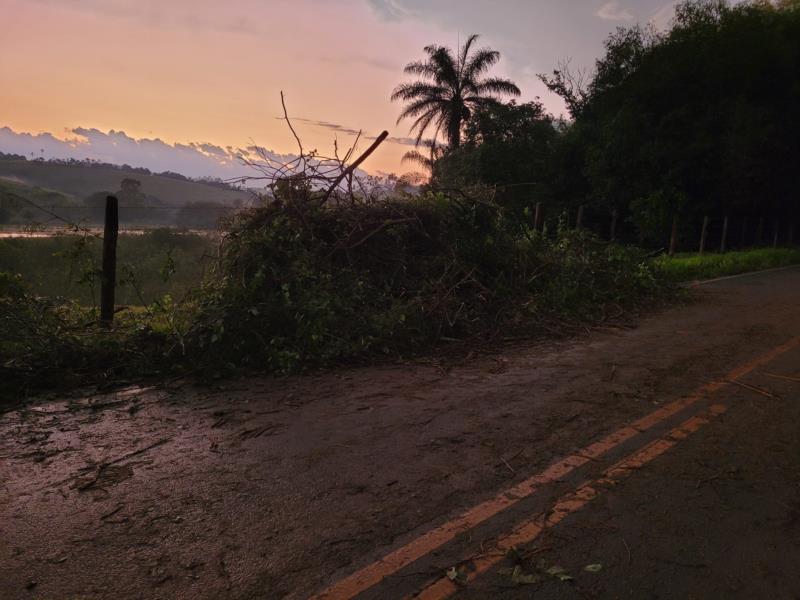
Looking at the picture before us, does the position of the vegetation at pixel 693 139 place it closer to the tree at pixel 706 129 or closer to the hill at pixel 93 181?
the tree at pixel 706 129

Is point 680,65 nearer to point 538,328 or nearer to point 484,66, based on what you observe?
point 484,66

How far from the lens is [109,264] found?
7582 mm

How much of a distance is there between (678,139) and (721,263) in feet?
33.5

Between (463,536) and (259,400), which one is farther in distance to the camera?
(259,400)

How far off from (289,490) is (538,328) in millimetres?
5299

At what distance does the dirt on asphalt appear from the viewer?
8.55 ft

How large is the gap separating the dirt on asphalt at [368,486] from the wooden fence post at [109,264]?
2.50m

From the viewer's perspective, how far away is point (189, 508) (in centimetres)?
319

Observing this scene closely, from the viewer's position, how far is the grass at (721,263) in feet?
50.5

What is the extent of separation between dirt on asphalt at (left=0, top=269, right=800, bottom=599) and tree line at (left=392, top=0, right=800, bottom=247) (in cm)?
1712

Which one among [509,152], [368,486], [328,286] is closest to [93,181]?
[509,152]

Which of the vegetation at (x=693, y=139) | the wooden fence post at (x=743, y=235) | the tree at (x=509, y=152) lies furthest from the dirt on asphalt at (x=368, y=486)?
the tree at (x=509, y=152)

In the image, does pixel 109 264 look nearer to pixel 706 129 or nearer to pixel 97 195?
pixel 97 195

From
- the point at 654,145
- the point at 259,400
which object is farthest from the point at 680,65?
the point at 259,400
